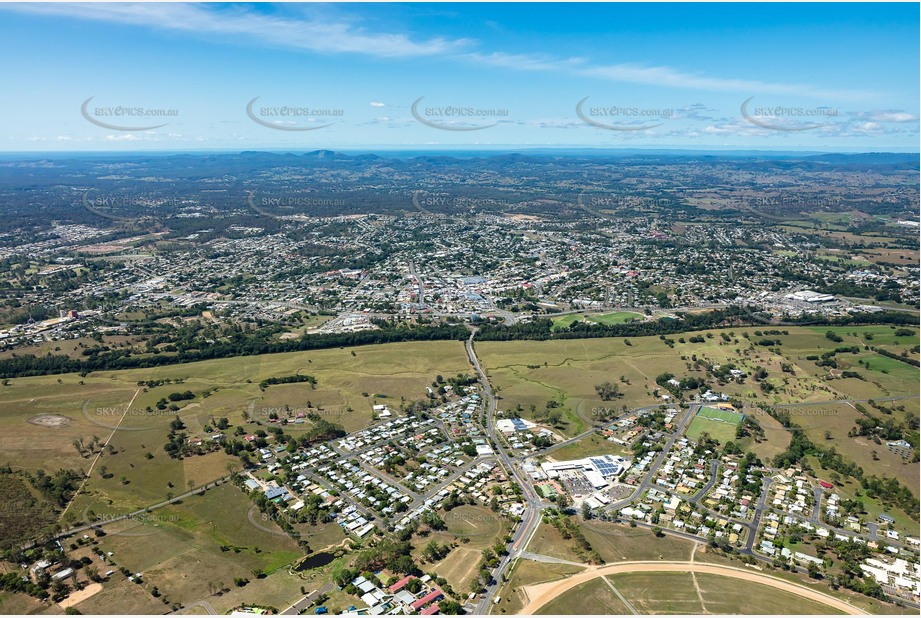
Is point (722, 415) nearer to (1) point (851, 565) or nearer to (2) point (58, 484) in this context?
(1) point (851, 565)

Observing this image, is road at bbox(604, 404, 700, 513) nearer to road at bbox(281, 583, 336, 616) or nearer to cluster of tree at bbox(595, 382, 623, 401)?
cluster of tree at bbox(595, 382, 623, 401)

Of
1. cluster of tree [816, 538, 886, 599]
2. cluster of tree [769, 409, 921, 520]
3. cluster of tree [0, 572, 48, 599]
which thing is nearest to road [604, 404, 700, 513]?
cluster of tree [769, 409, 921, 520]

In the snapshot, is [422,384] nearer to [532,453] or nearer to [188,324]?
[532,453]

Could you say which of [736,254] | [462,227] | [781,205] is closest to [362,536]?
[736,254]

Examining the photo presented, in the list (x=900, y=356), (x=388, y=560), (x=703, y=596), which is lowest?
(x=703, y=596)

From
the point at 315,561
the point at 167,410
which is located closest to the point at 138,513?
the point at 315,561

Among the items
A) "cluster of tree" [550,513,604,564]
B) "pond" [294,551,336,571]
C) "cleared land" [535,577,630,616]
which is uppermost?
"cluster of tree" [550,513,604,564]

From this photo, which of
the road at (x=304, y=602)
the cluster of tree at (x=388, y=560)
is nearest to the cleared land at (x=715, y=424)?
the cluster of tree at (x=388, y=560)

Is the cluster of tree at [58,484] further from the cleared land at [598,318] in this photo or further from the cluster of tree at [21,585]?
the cleared land at [598,318]
